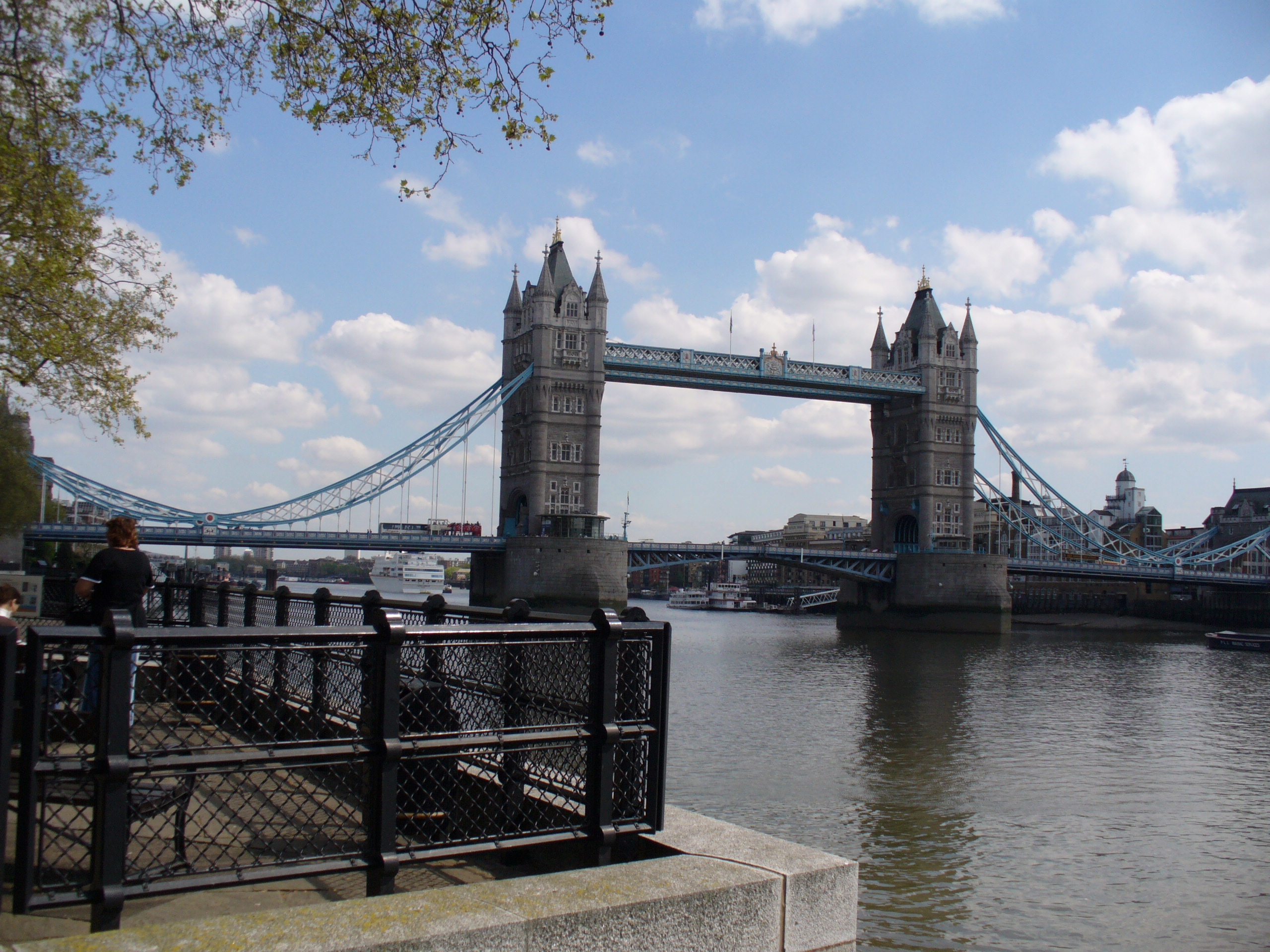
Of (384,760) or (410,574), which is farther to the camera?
(410,574)

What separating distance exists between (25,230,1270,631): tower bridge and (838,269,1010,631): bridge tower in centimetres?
10

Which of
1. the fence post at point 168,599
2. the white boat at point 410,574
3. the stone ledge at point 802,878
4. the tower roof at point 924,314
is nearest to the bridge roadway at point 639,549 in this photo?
the tower roof at point 924,314

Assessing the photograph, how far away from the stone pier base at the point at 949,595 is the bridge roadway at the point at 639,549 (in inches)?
67.1

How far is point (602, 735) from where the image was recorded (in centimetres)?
378

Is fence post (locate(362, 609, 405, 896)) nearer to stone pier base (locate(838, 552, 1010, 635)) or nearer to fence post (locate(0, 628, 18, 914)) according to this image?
fence post (locate(0, 628, 18, 914))

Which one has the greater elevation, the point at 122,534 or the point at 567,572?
the point at 122,534

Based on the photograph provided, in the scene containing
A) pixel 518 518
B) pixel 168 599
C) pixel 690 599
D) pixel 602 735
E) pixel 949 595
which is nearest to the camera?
pixel 602 735

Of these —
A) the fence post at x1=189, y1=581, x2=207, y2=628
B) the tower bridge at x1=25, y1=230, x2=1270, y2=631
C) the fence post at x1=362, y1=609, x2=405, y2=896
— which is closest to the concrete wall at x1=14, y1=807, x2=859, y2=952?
the fence post at x1=362, y1=609, x2=405, y2=896

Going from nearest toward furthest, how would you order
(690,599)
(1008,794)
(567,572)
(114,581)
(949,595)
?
1. (114,581)
2. (1008,794)
3. (567,572)
4. (949,595)
5. (690,599)

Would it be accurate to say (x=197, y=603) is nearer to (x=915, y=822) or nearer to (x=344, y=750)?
(x=344, y=750)

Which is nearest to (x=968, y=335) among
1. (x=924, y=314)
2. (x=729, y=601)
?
(x=924, y=314)

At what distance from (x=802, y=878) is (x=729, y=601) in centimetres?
9273

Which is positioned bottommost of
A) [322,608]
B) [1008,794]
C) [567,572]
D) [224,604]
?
[1008,794]

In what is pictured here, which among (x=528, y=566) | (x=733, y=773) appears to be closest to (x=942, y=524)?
(x=528, y=566)
